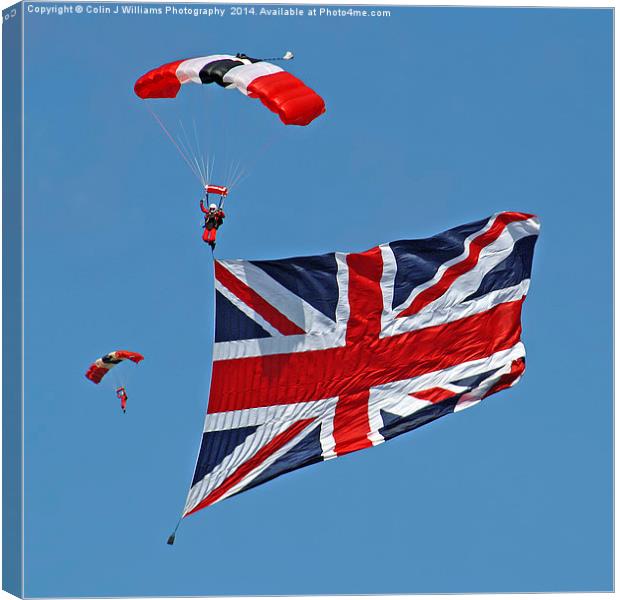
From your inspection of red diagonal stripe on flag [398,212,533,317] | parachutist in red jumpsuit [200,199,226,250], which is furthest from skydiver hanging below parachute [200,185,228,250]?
red diagonal stripe on flag [398,212,533,317]

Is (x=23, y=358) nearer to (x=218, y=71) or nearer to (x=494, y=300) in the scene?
(x=218, y=71)

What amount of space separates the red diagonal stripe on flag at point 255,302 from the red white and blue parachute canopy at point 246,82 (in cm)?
265

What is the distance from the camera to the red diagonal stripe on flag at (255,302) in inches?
1104

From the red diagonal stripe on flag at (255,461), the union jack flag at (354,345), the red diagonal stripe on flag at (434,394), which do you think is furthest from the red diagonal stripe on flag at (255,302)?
the red diagonal stripe on flag at (434,394)

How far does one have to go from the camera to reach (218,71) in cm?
2708

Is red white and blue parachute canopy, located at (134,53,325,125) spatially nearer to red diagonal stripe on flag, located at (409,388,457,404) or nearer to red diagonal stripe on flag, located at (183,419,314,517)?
red diagonal stripe on flag, located at (183,419,314,517)

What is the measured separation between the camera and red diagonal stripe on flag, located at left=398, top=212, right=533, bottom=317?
3006cm

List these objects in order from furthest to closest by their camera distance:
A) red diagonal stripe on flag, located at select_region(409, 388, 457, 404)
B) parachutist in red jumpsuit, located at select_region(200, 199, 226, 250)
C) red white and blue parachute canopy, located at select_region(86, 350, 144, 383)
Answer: red white and blue parachute canopy, located at select_region(86, 350, 144, 383) → red diagonal stripe on flag, located at select_region(409, 388, 457, 404) → parachutist in red jumpsuit, located at select_region(200, 199, 226, 250)

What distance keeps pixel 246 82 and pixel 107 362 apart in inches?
327

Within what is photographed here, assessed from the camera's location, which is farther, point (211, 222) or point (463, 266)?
point (463, 266)

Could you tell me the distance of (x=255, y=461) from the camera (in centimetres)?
2838

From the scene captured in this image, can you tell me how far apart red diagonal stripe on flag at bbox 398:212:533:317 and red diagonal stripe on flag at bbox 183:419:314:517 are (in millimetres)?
2512

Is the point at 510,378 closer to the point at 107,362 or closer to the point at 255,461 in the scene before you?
the point at 255,461

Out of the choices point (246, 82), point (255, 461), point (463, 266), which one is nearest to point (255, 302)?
point (255, 461)
